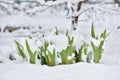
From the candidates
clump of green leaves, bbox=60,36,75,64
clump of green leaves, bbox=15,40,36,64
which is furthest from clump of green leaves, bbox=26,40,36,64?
clump of green leaves, bbox=60,36,75,64

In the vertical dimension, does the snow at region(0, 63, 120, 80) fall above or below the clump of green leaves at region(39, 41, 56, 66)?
below

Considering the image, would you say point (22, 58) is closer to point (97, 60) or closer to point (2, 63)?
point (2, 63)

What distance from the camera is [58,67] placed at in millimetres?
2604

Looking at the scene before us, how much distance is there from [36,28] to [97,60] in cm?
517

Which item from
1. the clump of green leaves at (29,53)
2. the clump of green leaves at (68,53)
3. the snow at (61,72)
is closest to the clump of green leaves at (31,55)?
the clump of green leaves at (29,53)

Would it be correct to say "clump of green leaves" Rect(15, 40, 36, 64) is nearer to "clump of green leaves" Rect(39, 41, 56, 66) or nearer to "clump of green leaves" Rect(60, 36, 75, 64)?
"clump of green leaves" Rect(39, 41, 56, 66)

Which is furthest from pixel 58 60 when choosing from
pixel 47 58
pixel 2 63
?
pixel 2 63

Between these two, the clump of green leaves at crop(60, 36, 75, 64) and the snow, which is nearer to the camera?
the snow

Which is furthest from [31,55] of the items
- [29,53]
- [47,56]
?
[47,56]

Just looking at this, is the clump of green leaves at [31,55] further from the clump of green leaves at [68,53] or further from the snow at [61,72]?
the clump of green leaves at [68,53]

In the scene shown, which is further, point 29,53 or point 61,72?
point 29,53

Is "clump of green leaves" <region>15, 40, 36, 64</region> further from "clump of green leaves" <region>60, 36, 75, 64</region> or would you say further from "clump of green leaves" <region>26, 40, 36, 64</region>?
"clump of green leaves" <region>60, 36, 75, 64</region>

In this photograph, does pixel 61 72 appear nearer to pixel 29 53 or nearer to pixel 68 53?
pixel 68 53

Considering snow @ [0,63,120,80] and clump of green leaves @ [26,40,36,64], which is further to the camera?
clump of green leaves @ [26,40,36,64]
